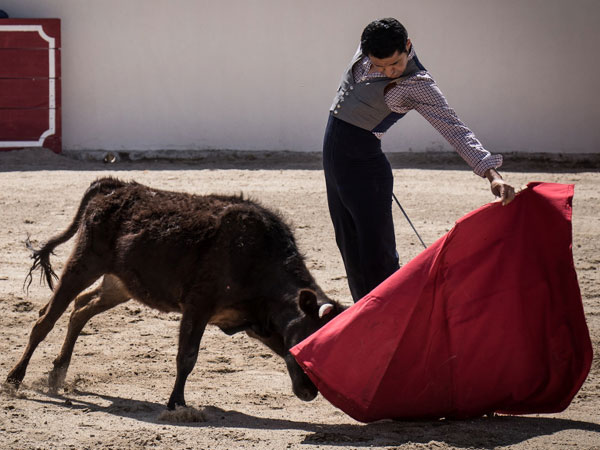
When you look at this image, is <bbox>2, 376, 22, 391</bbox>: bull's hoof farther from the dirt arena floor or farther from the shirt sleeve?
the shirt sleeve

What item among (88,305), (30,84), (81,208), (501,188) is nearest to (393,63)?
(501,188)

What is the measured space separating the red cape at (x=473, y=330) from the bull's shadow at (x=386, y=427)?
76 millimetres

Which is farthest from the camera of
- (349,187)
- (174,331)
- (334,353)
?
(174,331)

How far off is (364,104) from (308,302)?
0.97m

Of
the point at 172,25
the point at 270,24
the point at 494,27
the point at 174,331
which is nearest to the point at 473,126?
the point at 494,27

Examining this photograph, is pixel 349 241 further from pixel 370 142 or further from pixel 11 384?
pixel 11 384

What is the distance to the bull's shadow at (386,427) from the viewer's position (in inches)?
151

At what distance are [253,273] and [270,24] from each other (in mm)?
8330

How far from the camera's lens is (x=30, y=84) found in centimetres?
1205

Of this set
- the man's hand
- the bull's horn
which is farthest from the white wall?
the man's hand

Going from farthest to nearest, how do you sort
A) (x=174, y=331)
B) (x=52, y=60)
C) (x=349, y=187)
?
(x=52, y=60)
(x=174, y=331)
(x=349, y=187)

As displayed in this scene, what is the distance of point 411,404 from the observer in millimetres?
4117

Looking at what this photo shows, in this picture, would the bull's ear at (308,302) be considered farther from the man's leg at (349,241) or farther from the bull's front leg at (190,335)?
the bull's front leg at (190,335)

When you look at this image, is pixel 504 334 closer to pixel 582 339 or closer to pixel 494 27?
pixel 582 339
